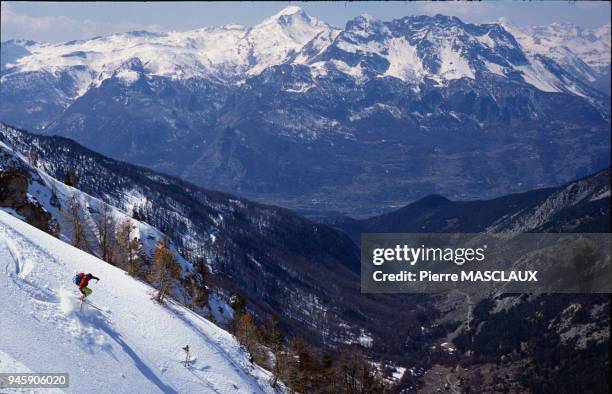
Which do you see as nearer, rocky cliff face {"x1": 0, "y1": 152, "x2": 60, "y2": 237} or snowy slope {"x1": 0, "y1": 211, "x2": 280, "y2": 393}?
snowy slope {"x1": 0, "y1": 211, "x2": 280, "y2": 393}

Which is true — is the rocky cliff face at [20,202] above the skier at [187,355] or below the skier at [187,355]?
above

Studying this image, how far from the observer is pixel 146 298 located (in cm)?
6700

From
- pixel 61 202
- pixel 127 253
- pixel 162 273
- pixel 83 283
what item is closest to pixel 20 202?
pixel 127 253

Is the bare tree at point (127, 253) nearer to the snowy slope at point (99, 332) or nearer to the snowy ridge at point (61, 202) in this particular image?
the snowy slope at point (99, 332)

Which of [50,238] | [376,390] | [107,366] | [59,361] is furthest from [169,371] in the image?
[376,390]

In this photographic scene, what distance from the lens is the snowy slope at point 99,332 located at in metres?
48.8

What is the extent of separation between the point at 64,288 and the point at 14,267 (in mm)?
4825

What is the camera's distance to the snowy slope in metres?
48.8

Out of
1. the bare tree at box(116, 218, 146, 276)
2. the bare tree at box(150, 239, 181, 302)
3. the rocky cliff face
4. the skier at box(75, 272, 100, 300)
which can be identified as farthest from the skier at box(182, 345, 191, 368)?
the rocky cliff face

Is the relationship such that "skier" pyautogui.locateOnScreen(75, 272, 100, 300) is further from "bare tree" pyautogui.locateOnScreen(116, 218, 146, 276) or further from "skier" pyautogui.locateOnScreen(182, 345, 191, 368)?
"bare tree" pyautogui.locateOnScreen(116, 218, 146, 276)

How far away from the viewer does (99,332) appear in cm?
5450

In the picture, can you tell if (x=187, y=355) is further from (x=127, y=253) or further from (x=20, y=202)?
(x=20, y=202)

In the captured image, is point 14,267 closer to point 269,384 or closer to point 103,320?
point 103,320

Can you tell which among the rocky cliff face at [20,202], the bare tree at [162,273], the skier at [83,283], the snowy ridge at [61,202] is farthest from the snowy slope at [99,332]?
the snowy ridge at [61,202]
